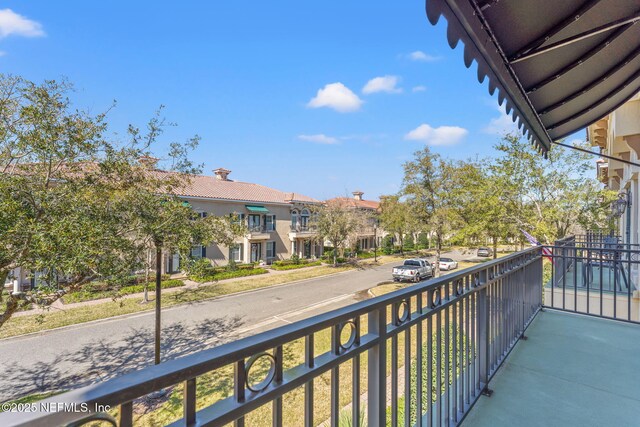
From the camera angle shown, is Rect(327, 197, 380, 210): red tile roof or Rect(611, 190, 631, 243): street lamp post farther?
Rect(327, 197, 380, 210): red tile roof

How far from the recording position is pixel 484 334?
7.91 feet

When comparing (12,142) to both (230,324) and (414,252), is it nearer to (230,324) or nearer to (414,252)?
(230,324)

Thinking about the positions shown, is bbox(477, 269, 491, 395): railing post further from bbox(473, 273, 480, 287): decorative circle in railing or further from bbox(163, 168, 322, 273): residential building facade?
bbox(163, 168, 322, 273): residential building facade

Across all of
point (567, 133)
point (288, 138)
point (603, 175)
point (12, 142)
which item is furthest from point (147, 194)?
point (603, 175)

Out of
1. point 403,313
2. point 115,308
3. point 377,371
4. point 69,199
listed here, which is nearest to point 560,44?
point 403,313

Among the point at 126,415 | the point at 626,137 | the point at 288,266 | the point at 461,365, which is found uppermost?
the point at 626,137

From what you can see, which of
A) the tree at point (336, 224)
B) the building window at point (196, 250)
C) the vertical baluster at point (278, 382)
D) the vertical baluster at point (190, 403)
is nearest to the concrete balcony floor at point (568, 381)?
the vertical baluster at point (278, 382)

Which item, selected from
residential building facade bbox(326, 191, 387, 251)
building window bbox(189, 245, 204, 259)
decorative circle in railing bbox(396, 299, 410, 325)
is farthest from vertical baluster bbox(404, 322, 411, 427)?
residential building facade bbox(326, 191, 387, 251)

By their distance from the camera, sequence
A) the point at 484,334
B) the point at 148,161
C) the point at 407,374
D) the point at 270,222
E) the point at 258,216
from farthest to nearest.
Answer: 1. the point at 270,222
2. the point at 258,216
3. the point at 148,161
4. the point at 484,334
5. the point at 407,374

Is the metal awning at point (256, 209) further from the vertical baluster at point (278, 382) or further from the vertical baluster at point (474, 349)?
the vertical baluster at point (278, 382)

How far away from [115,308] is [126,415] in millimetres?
15499

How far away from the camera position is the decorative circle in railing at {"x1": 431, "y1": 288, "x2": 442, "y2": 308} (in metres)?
1.85

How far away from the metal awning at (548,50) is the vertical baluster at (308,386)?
135 cm

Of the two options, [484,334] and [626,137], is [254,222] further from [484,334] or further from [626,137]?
[484,334]
